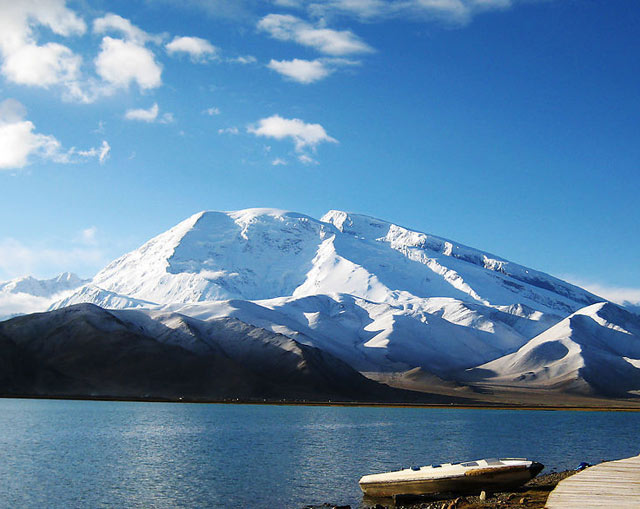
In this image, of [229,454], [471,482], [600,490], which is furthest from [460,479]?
[229,454]

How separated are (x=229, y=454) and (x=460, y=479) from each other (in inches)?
1395

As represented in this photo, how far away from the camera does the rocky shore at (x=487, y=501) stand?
43.8 meters

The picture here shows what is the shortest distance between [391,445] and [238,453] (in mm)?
20999

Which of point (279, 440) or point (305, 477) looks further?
point (279, 440)

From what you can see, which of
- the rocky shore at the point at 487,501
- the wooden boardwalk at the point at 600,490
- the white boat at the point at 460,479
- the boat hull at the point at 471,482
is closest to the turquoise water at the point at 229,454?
the rocky shore at the point at 487,501

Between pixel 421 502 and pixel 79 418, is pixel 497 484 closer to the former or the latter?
pixel 421 502

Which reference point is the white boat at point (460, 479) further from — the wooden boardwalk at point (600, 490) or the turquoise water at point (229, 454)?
the wooden boardwalk at point (600, 490)

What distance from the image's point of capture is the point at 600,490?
37.1 m

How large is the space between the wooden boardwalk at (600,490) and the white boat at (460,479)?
8286 mm

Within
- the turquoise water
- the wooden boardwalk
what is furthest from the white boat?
the wooden boardwalk

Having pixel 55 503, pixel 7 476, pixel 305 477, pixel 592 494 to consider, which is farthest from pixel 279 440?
pixel 592 494

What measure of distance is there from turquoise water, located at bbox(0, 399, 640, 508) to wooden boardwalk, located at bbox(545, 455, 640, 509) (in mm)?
16984

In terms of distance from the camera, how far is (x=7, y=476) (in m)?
61.6

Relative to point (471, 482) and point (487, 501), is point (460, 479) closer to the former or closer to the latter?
point (471, 482)
